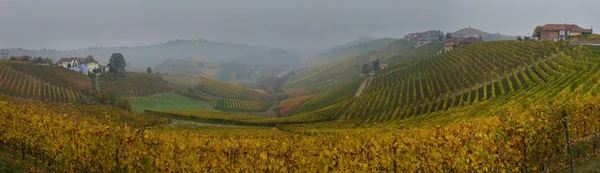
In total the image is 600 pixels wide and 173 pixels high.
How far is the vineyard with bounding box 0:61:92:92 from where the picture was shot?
152 m

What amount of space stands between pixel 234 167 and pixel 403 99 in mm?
85584

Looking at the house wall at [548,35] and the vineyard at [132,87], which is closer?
the house wall at [548,35]

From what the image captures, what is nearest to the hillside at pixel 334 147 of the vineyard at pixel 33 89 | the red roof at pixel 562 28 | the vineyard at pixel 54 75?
the vineyard at pixel 33 89

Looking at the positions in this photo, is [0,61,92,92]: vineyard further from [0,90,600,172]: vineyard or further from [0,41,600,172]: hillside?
[0,90,600,172]: vineyard

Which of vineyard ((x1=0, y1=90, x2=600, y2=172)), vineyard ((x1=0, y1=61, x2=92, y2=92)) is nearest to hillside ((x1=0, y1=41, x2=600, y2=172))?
vineyard ((x1=0, y1=90, x2=600, y2=172))

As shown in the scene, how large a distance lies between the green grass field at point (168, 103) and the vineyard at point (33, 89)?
20.0 metres

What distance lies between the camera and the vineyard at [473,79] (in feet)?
250

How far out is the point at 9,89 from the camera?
121500 mm

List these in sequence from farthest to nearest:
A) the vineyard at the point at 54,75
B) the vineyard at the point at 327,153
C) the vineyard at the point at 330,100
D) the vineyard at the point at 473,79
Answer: the vineyard at the point at 54,75, the vineyard at the point at 330,100, the vineyard at the point at 473,79, the vineyard at the point at 327,153

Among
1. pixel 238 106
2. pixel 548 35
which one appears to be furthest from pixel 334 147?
pixel 548 35

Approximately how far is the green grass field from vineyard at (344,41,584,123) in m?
83.0

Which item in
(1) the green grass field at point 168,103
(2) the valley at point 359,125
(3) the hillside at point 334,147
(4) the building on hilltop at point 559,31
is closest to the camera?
(3) the hillside at point 334,147

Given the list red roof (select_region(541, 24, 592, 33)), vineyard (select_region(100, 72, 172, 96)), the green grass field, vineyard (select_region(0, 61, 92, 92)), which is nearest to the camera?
the green grass field

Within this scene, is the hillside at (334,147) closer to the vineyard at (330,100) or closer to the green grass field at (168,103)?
the vineyard at (330,100)
